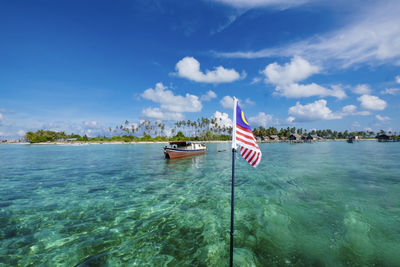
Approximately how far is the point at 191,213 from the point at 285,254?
531cm

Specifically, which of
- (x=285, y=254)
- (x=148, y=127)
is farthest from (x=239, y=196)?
(x=148, y=127)

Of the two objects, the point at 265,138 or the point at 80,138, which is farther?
the point at 265,138

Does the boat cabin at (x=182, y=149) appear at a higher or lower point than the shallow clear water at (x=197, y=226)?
higher

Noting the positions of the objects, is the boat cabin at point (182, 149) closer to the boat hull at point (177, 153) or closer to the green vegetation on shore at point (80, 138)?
the boat hull at point (177, 153)

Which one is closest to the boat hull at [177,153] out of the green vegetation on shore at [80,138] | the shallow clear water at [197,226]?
the shallow clear water at [197,226]

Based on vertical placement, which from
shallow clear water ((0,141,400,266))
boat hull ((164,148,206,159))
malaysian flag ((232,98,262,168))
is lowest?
shallow clear water ((0,141,400,266))

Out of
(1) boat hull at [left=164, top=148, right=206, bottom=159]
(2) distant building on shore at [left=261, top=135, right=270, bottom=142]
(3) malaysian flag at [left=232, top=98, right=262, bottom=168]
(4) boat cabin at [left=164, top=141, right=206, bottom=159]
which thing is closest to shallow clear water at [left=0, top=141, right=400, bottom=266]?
(3) malaysian flag at [left=232, top=98, right=262, bottom=168]

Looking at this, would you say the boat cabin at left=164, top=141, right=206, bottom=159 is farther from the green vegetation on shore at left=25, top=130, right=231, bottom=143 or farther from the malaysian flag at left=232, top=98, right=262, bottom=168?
the green vegetation on shore at left=25, top=130, right=231, bottom=143

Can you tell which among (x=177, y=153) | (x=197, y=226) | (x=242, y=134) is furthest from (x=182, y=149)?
(x=242, y=134)

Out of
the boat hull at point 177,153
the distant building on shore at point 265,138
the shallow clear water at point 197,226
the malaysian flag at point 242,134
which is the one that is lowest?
the shallow clear water at point 197,226

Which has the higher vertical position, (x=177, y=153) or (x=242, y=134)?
(x=242, y=134)

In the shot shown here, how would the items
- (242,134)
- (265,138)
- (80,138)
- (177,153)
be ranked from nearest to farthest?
1. (242,134)
2. (177,153)
3. (80,138)
4. (265,138)

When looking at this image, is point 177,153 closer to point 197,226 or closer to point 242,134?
point 197,226

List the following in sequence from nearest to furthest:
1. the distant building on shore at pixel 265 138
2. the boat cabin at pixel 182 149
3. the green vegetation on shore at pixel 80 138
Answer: the boat cabin at pixel 182 149 → the green vegetation on shore at pixel 80 138 → the distant building on shore at pixel 265 138
